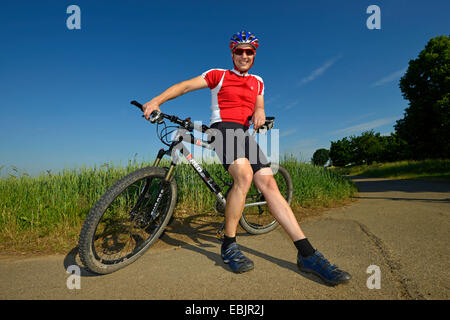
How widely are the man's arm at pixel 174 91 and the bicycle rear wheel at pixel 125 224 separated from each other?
0.64 meters

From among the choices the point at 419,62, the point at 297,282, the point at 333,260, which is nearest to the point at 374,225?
the point at 333,260

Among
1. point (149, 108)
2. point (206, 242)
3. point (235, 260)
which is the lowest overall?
point (206, 242)

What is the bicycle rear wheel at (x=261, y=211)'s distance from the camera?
3.26 metres

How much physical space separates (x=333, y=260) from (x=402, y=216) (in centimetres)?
244

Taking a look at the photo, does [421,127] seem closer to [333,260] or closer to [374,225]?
[374,225]

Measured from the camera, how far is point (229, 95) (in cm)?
253

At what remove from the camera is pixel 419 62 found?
18.9 metres

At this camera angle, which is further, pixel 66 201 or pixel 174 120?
pixel 66 201

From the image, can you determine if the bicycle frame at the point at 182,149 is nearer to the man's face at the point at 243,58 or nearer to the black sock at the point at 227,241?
the black sock at the point at 227,241

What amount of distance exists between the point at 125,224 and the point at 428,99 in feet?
76.9

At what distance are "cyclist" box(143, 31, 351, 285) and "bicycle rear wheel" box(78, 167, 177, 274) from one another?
72cm

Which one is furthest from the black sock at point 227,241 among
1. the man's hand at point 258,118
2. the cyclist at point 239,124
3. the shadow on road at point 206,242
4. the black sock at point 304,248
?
the man's hand at point 258,118

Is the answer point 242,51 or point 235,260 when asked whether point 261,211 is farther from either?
point 242,51

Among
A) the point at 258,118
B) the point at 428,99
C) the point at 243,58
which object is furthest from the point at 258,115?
the point at 428,99
